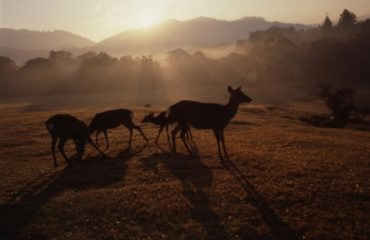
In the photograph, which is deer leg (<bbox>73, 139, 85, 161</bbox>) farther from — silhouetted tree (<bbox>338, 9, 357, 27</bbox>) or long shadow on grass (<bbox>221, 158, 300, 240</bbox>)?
silhouetted tree (<bbox>338, 9, 357, 27</bbox>)

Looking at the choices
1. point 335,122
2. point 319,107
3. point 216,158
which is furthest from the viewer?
point 319,107

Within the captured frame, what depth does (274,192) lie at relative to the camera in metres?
12.6

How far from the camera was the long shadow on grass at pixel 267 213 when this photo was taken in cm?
1003

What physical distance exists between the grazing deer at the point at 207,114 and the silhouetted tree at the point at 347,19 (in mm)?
161050

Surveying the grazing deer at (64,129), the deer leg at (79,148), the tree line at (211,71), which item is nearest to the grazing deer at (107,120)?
the deer leg at (79,148)

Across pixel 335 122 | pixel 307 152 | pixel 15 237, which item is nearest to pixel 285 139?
pixel 307 152

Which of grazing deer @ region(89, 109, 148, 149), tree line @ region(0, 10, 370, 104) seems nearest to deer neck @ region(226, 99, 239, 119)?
grazing deer @ region(89, 109, 148, 149)

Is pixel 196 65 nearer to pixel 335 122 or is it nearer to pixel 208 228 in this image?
pixel 335 122

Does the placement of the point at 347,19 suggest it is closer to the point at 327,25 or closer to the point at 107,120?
the point at 327,25

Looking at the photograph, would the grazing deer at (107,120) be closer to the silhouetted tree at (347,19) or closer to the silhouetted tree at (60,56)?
the silhouetted tree at (60,56)

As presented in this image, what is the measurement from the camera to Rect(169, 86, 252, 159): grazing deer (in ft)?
57.5

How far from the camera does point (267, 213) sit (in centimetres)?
1116

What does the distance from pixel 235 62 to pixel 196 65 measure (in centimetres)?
1234

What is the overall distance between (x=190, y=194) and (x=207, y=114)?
5436 millimetres
